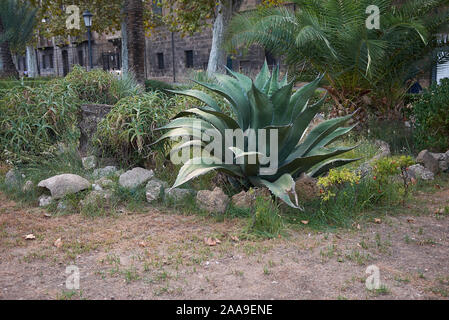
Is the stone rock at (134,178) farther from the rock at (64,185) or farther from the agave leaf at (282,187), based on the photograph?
the agave leaf at (282,187)

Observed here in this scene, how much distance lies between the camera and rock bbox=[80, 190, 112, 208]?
474 centimetres

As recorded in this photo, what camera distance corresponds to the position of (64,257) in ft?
12.2

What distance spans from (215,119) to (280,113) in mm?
686

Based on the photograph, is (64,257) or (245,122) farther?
(245,122)

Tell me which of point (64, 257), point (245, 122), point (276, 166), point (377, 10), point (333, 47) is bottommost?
point (64, 257)

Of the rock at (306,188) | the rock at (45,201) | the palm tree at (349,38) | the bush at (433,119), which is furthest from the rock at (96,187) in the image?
the bush at (433,119)

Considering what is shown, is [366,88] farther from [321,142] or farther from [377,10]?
[321,142]

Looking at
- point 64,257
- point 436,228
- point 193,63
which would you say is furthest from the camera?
point 193,63

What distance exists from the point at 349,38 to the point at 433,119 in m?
1.77

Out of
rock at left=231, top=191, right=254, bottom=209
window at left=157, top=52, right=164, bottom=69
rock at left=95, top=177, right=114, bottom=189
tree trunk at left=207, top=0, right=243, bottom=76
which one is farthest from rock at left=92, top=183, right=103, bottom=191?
window at left=157, top=52, right=164, bottom=69

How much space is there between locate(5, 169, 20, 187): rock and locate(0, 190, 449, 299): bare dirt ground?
0.94m

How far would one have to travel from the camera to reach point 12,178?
570 centimetres

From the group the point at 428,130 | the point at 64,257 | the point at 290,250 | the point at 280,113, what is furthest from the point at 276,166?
Result: the point at 428,130

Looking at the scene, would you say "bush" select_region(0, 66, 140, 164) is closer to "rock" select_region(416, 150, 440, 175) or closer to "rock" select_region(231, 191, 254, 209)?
"rock" select_region(231, 191, 254, 209)
